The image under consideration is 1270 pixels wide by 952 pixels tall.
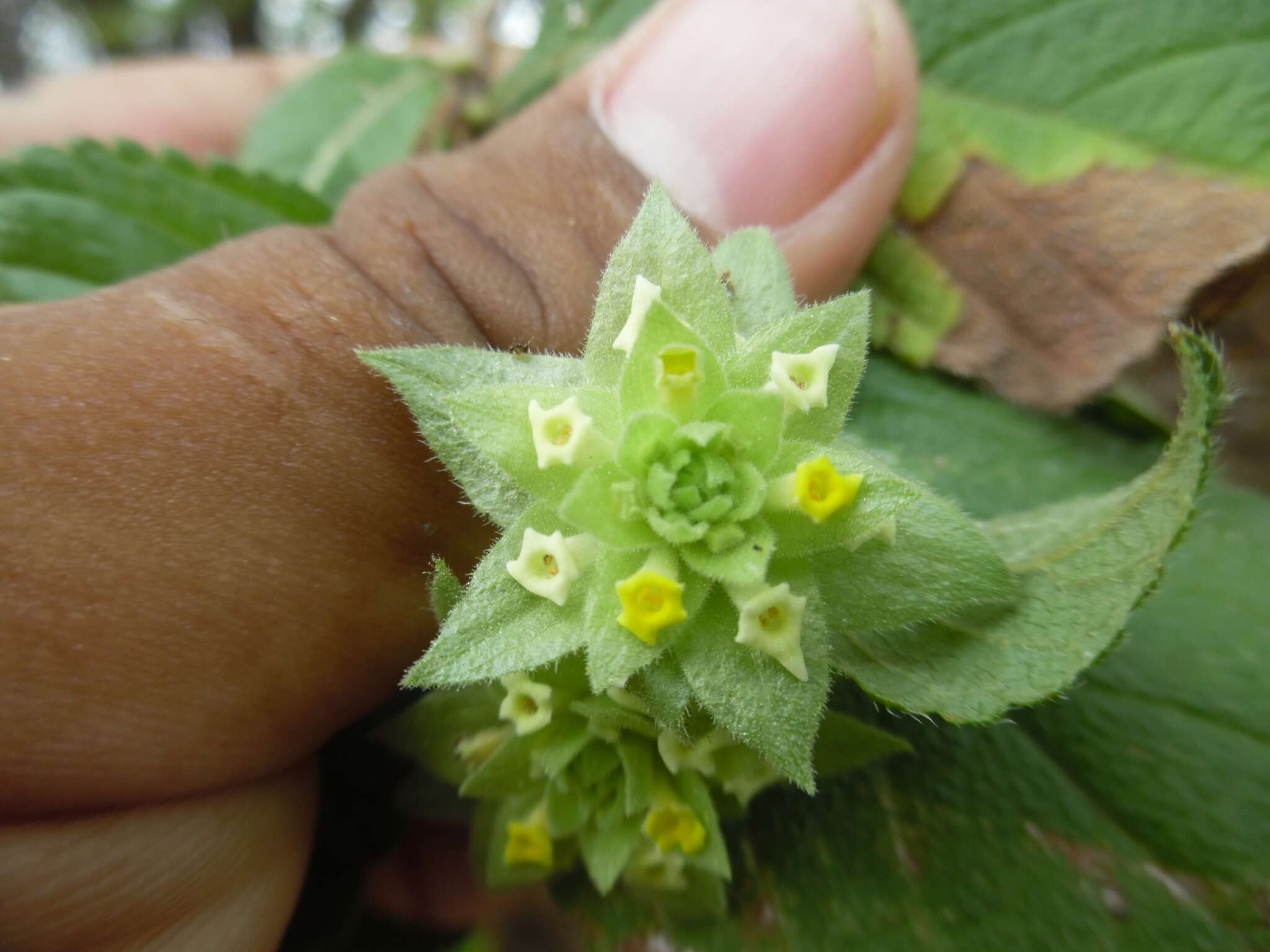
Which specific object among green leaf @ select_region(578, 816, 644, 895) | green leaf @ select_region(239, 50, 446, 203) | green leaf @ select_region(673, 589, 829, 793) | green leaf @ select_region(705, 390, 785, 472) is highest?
green leaf @ select_region(239, 50, 446, 203)

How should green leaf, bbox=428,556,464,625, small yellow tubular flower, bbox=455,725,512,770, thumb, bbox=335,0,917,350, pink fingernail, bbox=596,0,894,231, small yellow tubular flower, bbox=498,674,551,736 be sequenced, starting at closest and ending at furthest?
1. green leaf, bbox=428,556,464,625
2. small yellow tubular flower, bbox=498,674,551,736
3. small yellow tubular flower, bbox=455,725,512,770
4. thumb, bbox=335,0,917,350
5. pink fingernail, bbox=596,0,894,231

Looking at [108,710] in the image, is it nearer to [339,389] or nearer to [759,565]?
[339,389]

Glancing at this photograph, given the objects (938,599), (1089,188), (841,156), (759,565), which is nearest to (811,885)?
(938,599)

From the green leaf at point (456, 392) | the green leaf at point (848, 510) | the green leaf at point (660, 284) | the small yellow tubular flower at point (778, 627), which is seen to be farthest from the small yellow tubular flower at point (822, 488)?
the green leaf at point (456, 392)

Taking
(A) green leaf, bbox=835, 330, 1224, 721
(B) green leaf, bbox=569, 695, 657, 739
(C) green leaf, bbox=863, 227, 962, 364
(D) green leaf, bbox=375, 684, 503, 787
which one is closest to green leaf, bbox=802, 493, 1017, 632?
(A) green leaf, bbox=835, 330, 1224, 721

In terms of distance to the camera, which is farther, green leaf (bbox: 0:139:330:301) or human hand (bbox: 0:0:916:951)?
green leaf (bbox: 0:139:330:301)

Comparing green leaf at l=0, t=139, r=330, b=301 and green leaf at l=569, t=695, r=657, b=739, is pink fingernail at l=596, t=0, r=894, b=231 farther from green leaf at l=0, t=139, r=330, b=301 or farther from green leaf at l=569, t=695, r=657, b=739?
green leaf at l=569, t=695, r=657, b=739
